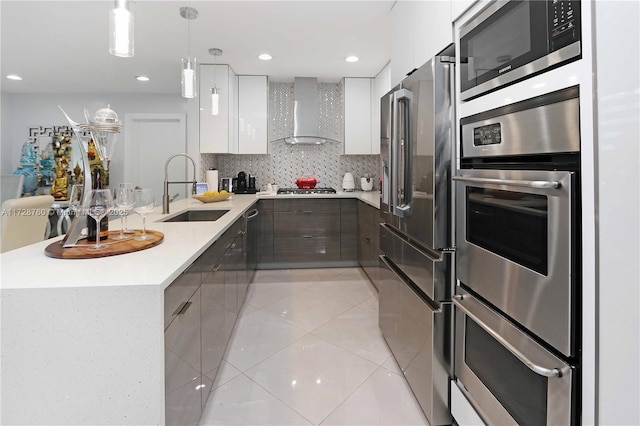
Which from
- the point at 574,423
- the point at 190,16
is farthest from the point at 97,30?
the point at 574,423

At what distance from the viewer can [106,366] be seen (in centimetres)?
96

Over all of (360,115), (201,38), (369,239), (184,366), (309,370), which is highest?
(201,38)

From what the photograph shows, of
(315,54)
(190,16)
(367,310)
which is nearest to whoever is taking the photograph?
(190,16)

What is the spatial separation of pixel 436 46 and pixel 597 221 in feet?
3.97

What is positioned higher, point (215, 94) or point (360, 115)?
point (360, 115)

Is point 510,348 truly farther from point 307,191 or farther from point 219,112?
point 219,112

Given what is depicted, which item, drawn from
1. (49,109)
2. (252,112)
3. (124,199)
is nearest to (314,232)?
(252,112)

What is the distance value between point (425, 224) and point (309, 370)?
1.14 metres

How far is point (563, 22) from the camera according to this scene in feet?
2.87

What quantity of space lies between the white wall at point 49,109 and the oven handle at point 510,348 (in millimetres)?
5693

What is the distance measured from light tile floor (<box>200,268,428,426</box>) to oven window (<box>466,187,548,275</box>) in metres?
0.98

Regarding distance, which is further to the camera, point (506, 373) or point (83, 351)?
point (506, 373)

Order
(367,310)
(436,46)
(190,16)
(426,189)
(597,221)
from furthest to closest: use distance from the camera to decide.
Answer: (367,310) < (190,16) < (436,46) < (426,189) < (597,221)

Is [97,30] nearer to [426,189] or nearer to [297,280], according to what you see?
[297,280]
